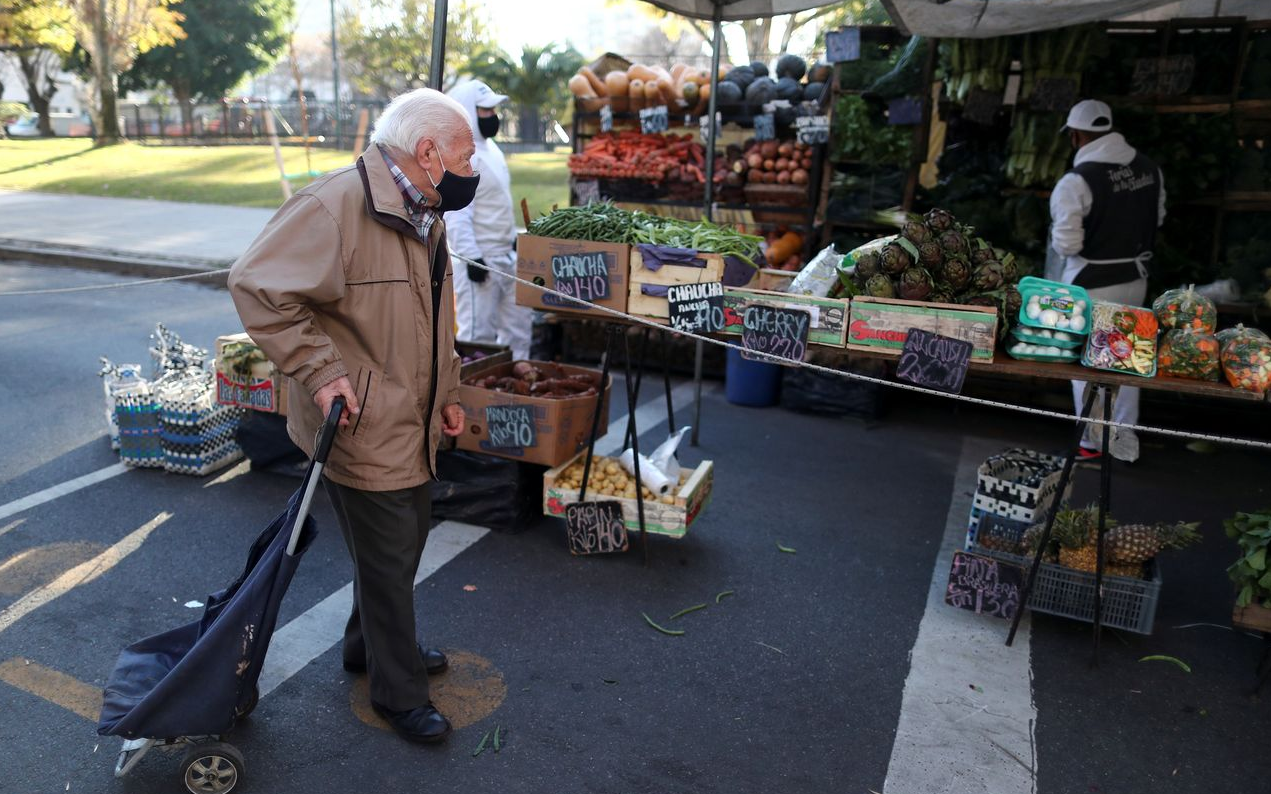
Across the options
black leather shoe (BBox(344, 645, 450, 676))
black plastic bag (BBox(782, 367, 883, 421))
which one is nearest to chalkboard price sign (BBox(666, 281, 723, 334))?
black leather shoe (BBox(344, 645, 450, 676))

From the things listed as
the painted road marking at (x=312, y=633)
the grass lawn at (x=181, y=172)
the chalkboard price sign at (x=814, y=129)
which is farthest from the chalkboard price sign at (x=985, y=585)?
the grass lawn at (x=181, y=172)

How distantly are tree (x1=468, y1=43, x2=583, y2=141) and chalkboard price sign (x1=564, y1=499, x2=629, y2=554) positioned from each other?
80.1 feet

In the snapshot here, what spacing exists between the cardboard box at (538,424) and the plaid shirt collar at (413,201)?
5.63ft

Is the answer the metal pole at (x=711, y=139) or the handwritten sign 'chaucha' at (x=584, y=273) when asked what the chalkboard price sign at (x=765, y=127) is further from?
the handwritten sign 'chaucha' at (x=584, y=273)

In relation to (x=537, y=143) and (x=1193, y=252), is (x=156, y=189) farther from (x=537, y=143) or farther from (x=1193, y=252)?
(x=1193, y=252)

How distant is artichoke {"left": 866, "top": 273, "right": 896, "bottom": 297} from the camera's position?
370 centimetres

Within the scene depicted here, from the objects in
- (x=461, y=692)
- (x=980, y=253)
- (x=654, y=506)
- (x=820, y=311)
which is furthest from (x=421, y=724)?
(x=980, y=253)

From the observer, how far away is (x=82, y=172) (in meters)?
21.0

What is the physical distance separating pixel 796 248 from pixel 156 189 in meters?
16.2

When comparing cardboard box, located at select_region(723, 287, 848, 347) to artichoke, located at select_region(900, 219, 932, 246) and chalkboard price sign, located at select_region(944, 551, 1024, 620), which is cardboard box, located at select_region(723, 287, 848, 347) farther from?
chalkboard price sign, located at select_region(944, 551, 1024, 620)

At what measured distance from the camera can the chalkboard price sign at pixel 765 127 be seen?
25.2ft

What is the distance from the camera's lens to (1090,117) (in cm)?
550

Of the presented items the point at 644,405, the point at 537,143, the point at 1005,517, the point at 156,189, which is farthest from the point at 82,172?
the point at 1005,517

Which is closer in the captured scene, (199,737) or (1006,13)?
(199,737)
